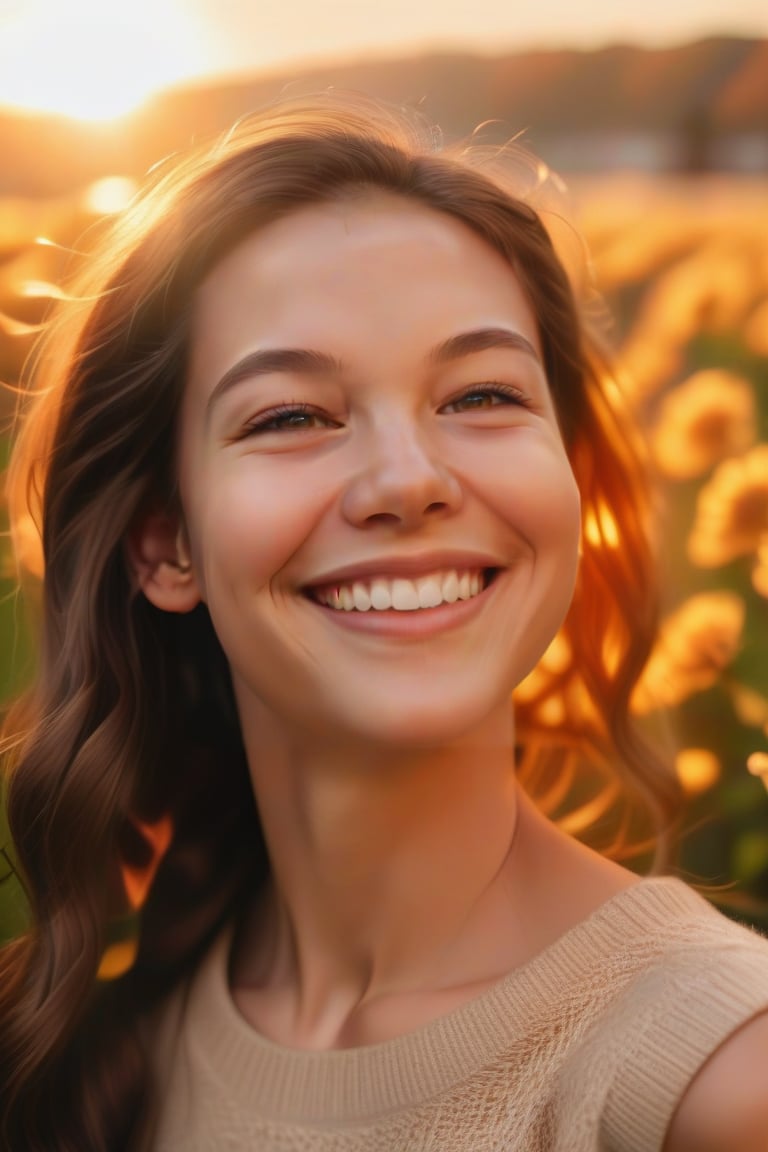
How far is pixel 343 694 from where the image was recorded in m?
1.32

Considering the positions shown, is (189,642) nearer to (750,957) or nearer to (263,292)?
(263,292)

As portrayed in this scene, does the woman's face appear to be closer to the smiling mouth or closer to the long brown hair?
the smiling mouth

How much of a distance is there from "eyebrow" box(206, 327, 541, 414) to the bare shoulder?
0.68m

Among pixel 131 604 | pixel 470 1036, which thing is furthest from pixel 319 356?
pixel 470 1036

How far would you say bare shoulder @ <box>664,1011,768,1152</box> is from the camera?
1.12 metres

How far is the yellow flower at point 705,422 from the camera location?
1.54 m

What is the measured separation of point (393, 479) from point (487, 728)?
36cm

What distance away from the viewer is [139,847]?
1.87 meters

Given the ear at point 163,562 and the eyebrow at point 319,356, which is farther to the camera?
the ear at point 163,562

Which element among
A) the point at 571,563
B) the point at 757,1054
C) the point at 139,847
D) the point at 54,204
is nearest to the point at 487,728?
the point at 571,563

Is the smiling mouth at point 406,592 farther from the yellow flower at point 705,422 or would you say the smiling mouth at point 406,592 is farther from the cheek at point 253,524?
the yellow flower at point 705,422

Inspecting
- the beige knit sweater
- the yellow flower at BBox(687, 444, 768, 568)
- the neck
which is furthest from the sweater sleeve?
the yellow flower at BBox(687, 444, 768, 568)

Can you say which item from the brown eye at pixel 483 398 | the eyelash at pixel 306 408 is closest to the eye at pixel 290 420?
the eyelash at pixel 306 408

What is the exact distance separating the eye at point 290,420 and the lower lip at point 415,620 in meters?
0.20
